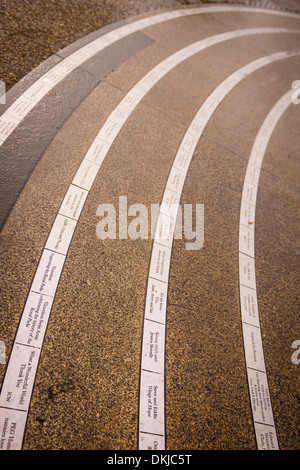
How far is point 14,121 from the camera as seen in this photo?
5082 mm

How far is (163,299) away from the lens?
4.23 meters

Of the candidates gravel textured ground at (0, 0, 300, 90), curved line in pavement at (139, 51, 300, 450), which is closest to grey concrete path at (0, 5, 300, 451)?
curved line in pavement at (139, 51, 300, 450)

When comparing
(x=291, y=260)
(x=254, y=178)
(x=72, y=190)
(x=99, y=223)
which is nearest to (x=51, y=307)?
(x=99, y=223)

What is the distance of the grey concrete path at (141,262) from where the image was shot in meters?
3.37

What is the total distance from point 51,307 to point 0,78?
444cm

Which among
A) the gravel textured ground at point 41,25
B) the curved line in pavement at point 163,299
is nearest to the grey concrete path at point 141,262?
the curved line in pavement at point 163,299

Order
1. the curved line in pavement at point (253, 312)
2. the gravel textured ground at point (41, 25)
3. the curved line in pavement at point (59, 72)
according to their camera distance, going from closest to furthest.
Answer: the curved line in pavement at point (253, 312), the curved line in pavement at point (59, 72), the gravel textured ground at point (41, 25)

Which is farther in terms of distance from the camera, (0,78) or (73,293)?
(0,78)

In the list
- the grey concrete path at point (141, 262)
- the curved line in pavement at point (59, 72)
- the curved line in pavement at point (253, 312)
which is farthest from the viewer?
the curved line in pavement at point (59, 72)

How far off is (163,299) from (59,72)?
5.07 metres

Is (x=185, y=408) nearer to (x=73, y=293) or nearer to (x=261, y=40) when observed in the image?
(x=73, y=293)

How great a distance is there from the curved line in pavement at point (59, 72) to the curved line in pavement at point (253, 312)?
4344 millimetres

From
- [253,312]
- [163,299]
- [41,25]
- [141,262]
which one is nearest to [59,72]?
[41,25]

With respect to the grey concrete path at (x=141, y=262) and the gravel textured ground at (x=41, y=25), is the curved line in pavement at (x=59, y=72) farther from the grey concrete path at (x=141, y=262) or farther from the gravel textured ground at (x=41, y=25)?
the gravel textured ground at (x=41, y=25)
